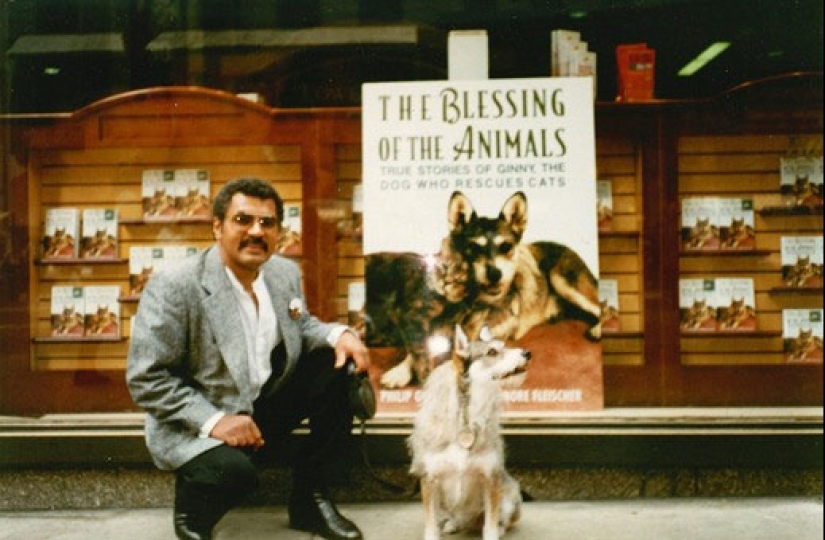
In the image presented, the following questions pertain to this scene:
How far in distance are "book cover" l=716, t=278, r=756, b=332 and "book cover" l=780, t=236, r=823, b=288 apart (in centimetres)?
22

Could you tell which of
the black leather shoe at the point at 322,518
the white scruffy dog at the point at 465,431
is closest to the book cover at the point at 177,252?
the black leather shoe at the point at 322,518

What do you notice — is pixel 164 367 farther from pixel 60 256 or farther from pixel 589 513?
pixel 589 513

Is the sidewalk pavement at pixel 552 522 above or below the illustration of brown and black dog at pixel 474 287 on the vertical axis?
below

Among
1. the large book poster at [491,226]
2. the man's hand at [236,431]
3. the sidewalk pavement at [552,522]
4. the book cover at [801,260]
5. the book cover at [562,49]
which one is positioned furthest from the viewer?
the book cover at [801,260]

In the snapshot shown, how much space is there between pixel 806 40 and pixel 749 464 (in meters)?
2.44

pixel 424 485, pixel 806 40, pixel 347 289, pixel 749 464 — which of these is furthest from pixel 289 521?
pixel 806 40

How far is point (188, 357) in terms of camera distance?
174 inches

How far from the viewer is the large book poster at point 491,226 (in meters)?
5.39

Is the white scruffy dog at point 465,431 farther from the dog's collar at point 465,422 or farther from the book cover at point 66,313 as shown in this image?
the book cover at point 66,313

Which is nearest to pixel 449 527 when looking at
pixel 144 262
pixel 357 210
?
pixel 357 210

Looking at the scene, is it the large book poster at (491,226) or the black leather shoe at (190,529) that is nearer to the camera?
the black leather shoe at (190,529)

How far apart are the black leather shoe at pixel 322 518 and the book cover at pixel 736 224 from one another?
2.74m

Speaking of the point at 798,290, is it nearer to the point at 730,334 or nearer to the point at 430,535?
the point at 730,334

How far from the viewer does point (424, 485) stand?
4324 mm
